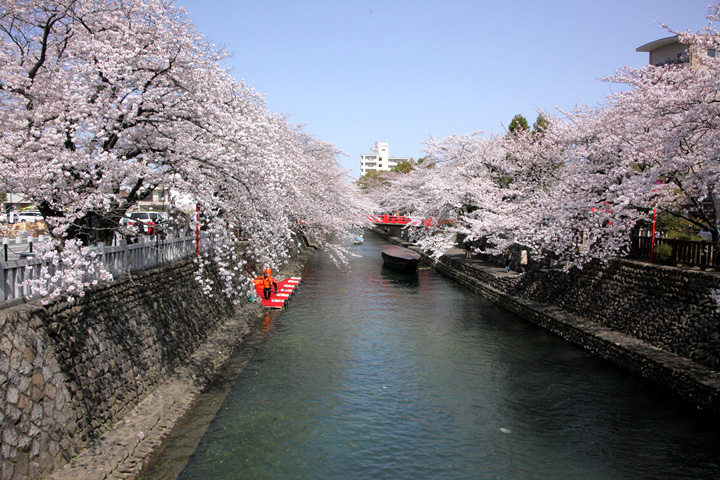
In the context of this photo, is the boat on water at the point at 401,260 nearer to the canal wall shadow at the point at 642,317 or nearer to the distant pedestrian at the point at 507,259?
the distant pedestrian at the point at 507,259

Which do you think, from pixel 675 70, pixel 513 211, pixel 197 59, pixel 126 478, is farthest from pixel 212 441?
pixel 513 211

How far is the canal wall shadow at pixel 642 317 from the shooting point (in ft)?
36.2

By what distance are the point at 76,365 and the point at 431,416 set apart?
6.82 m

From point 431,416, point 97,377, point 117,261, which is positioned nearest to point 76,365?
point 97,377

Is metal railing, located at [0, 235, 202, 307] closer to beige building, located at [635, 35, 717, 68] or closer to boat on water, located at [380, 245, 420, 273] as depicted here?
boat on water, located at [380, 245, 420, 273]

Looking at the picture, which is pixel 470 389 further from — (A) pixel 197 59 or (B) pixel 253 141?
(A) pixel 197 59

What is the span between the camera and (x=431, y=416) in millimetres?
10906

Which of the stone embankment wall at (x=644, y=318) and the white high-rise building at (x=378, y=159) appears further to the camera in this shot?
the white high-rise building at (x=378, y=159)

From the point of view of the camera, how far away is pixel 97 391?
7.89 metres

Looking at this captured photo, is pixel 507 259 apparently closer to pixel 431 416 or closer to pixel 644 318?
pixel 644 318

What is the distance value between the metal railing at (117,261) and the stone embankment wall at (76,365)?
27 centimetres

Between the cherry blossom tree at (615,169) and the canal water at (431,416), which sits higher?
the cherry blossom tree at (615,169)

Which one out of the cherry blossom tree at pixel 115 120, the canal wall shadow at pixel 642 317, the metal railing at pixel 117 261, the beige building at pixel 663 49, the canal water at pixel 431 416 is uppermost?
the beige building at pixel 663 49

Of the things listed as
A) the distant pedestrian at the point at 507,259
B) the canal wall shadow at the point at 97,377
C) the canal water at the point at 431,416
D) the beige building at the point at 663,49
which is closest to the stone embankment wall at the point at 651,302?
the canal water at the point at 431,416
